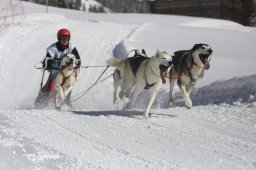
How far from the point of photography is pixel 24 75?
1452cm

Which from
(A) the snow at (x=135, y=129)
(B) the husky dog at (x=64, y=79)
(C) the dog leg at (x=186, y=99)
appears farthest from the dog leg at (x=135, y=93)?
(B) the husky dog at (x=64, y=79)

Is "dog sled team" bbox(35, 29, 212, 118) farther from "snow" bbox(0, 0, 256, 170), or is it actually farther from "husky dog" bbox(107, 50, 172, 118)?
"snow" bbox(0, 0, 256, 170)

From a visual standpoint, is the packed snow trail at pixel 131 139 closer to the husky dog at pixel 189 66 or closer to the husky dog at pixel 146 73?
the husky dog at pixel 146 73

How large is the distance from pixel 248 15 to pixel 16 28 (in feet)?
58.1

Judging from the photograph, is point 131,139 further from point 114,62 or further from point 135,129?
point 114,62

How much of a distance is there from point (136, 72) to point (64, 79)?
170 centimetres

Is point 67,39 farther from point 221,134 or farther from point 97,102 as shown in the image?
point 221,134

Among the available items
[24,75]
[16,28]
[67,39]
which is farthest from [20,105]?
[16,28]

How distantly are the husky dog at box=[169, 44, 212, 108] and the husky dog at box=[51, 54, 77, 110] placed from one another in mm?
1746

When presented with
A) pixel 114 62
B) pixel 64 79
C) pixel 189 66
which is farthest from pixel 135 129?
pixel 64 79

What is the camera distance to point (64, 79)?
885 centimetres

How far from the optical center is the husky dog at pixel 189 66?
26.5 ft

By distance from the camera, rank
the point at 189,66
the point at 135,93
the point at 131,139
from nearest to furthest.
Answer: the point at 131,139 → the point at 135,93 → the point at 189,66

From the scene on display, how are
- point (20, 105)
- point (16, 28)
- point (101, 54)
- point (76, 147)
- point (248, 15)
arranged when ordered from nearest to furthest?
point (76, 147) < point (20, 105) < point (101, 54) < point (16, 28) < point (248, 15)
